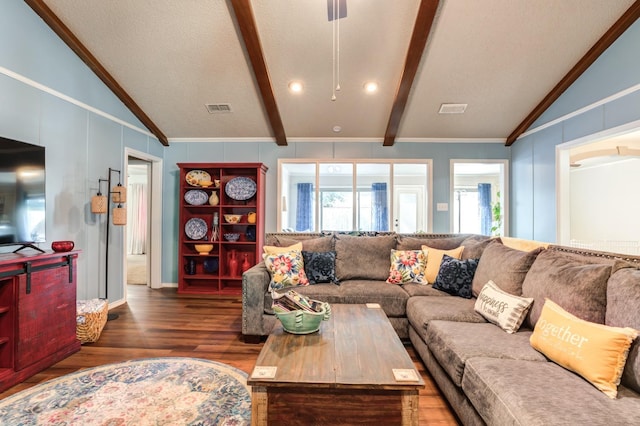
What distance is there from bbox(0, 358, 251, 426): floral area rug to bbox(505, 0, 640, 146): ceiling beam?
4654 mm

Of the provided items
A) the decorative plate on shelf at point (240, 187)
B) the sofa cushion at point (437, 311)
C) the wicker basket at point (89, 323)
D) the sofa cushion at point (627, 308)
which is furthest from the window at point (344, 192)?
the sofa cushion at point (627, 308)

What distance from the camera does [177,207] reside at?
16.5ft

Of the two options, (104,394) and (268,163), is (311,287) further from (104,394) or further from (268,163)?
(268,163)

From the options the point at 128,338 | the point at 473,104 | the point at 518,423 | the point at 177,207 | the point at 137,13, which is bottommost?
the point at 128,338

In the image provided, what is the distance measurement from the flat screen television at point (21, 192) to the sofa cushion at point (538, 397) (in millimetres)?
3372

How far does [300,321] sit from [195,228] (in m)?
3.49

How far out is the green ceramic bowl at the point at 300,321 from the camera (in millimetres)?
1796

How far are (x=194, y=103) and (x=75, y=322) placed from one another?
2964mm

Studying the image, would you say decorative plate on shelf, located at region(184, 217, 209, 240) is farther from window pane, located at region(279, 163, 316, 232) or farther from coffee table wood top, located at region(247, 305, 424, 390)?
coffee table wood top, located at region(247, 305, 424, 390)

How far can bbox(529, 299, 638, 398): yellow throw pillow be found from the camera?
4.10ft

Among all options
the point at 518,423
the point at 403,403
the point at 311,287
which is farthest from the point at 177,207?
the point at 518,423

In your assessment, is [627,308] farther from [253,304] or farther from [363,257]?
[253,304]

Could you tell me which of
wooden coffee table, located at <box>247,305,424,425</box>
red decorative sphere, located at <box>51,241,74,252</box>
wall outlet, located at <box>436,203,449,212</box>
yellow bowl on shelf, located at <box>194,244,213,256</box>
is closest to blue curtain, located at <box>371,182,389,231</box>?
wall outlet, located at <box>436,203,449,212</box>

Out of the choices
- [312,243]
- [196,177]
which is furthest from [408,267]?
[196,177]
